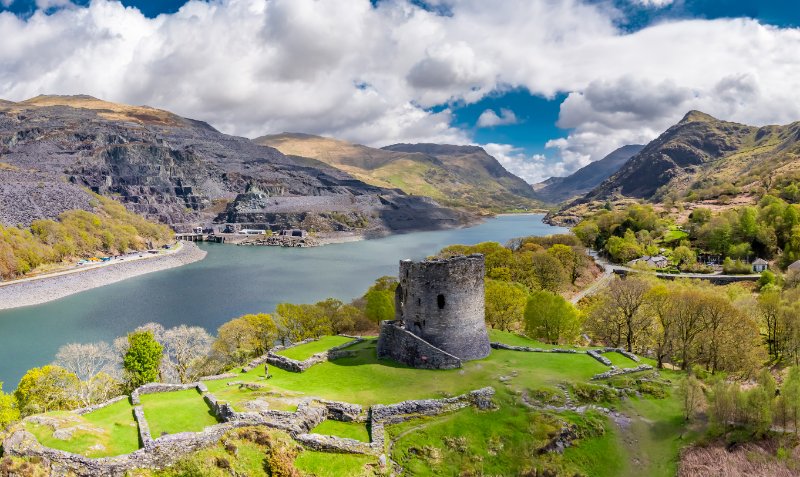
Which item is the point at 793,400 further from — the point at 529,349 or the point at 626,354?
the point at 529,349

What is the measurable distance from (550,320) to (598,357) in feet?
38.3

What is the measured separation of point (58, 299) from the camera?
84.8 m

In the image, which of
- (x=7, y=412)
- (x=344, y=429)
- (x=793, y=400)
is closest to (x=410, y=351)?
(x=344, y=429)

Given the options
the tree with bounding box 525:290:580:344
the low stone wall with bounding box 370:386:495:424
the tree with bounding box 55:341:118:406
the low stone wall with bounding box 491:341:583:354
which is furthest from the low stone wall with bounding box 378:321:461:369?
the tree with bounding box 55:341:118:406

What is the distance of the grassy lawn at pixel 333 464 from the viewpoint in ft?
59.7

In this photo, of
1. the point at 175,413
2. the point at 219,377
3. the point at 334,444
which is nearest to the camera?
the point at 334,444

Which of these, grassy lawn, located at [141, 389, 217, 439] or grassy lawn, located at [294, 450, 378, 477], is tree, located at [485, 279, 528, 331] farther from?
grassy lawn, located at [141, 389, 217, 439]

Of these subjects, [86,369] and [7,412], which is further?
[86,369]

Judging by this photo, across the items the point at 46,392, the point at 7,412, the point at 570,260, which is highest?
the point at 570,260

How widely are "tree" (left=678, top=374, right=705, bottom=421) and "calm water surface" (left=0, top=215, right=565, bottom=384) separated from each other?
53.1 meters

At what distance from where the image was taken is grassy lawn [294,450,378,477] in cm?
1820

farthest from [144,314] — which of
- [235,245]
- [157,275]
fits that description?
[235,245]

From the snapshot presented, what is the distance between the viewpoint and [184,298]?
280 ft

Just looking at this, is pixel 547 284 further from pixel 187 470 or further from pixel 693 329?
pixel 187 470
